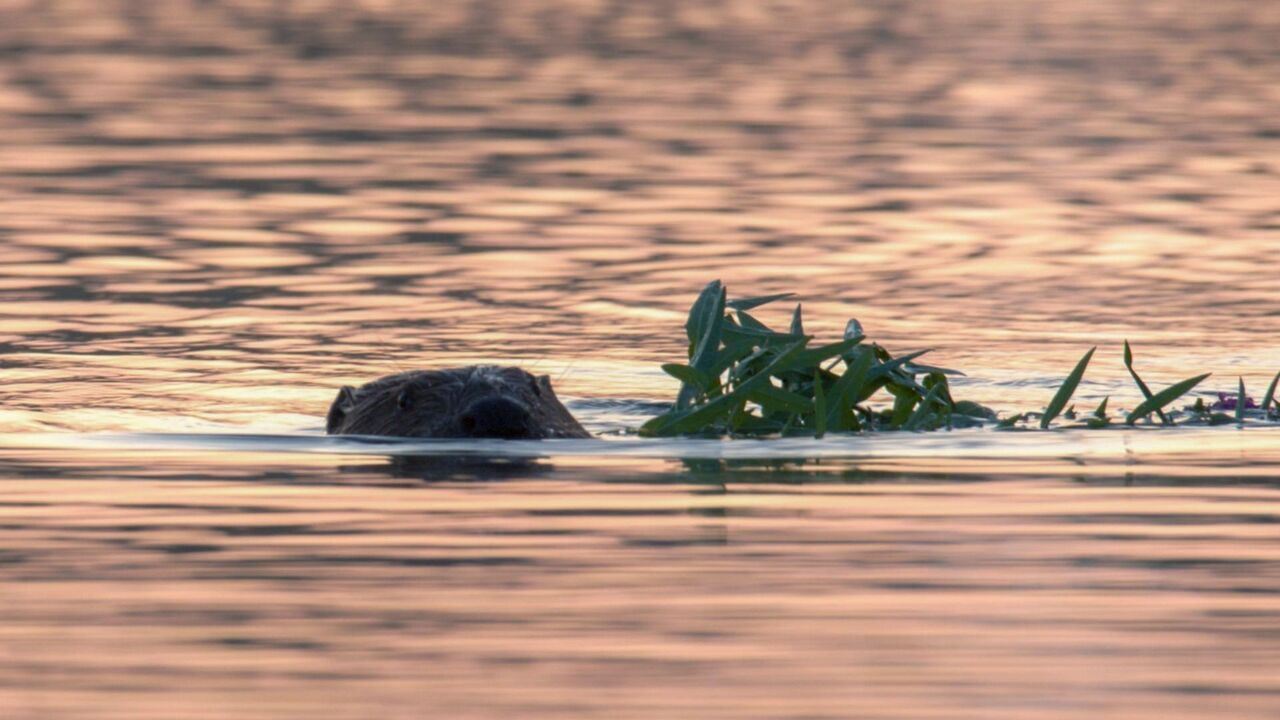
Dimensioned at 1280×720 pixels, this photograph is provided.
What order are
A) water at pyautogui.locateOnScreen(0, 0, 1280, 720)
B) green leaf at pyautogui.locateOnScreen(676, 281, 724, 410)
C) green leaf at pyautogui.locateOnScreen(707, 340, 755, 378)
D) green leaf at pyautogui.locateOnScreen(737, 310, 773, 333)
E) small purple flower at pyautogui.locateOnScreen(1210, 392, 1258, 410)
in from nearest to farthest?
1. water at pyautogui.locateOnScreen(0, 0, 1280, 720)
2. green leaf at pyautogui.locateOnScreen(676, 281, 724, 410)
3. green leaf at pyautogui.locateOnScreen(707, 340, 755, 378)
4. green leaf at pyautogui.locateOnScreen(737, 310, 773, 333)
5. small purple flower at pyautogui.locateOnScreen(1210, 392, 1258, 410)

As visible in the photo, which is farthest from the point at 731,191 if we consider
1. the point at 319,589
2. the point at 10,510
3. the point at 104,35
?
the point at 104,35

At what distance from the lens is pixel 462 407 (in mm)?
11781

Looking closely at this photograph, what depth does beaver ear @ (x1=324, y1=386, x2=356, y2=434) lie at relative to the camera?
40.9 feet

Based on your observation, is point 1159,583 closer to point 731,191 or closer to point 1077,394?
point 1077,394

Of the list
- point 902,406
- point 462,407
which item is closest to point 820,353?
point 902,406

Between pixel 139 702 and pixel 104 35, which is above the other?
pixel 104 35

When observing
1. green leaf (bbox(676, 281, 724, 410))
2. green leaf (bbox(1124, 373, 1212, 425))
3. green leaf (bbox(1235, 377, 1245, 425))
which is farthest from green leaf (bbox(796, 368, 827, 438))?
green leaf (bbox(1235, 377, 1245, 425))

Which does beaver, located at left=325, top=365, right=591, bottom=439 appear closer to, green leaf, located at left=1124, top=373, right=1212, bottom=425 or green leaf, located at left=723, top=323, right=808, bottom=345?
green leaf, located at left=723, top=323, right=808, bottom=345

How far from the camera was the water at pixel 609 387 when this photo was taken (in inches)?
267

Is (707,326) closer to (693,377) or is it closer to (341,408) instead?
(693,377)

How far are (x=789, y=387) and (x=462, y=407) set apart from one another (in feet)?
4.92

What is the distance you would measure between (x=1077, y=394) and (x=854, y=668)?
8.85 m

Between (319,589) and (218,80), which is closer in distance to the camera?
(319,589)

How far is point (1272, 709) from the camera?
6172mm
